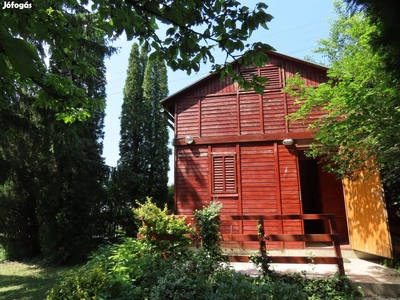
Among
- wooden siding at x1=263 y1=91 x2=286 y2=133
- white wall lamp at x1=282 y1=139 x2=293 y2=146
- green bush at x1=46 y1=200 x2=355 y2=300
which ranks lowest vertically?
green bush at x1=46 y1=200 x2=355 y2=300

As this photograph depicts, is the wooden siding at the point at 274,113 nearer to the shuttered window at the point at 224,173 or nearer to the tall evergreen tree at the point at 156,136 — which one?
the shuttered window at the point at 224,173

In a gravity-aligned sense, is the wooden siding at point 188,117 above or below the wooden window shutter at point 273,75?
below

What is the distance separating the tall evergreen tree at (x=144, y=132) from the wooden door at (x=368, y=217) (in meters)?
8.41

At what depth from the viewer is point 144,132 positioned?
45.6 feet

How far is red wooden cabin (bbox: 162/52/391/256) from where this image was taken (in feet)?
23.9

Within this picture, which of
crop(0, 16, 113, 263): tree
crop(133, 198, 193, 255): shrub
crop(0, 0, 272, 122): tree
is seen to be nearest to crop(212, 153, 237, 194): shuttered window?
crop(133, 198, 193, 255): shrub

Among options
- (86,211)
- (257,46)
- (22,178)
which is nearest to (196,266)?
(257,46)

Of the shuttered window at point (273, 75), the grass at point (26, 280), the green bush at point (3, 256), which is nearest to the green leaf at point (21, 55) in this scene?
the grass at point (26, 280)

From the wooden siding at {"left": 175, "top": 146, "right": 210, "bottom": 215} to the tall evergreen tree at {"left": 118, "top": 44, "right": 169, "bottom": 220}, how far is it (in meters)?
4.61

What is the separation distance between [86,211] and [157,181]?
4.24 m

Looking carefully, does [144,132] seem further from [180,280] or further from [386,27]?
[386,27]

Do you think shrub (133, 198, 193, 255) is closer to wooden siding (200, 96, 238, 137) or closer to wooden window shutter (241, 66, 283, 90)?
wooden siding (200, 96, 238, 137)

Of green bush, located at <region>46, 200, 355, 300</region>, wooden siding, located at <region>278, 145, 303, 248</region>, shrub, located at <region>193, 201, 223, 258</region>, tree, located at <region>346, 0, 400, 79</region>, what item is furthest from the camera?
wooden siding, located at <region>278, 145, 303, 248</region>

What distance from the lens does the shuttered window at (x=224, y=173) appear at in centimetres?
762
